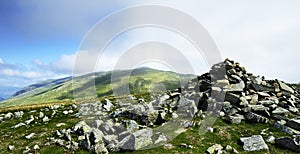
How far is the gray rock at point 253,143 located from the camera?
22508 mm

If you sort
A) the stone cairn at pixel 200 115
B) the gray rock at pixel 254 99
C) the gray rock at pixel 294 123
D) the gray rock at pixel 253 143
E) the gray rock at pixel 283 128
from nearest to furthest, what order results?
the gray rock at pixel 253 143
the stone cairn at pixel 200 115
the gray rock at pixel 283 128
the gray rock at pixel 294 123
the gray rock at pixel 254 99

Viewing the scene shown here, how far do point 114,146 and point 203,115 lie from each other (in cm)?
1476

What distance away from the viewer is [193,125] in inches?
1151

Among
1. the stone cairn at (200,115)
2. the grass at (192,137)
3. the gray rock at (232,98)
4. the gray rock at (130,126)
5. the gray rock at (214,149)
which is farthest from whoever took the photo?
the gray rock at (232,98)

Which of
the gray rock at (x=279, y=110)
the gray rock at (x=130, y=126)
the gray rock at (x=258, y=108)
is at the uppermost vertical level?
the gray rock at (x=258, y=108)

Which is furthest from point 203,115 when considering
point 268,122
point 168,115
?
point 268,122

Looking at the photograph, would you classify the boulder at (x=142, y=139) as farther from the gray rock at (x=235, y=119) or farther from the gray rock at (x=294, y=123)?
the gray rock at (x=294, y=123)

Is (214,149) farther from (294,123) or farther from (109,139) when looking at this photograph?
(294,123)

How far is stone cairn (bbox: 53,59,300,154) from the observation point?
941 inches

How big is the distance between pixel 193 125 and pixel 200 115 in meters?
3.96

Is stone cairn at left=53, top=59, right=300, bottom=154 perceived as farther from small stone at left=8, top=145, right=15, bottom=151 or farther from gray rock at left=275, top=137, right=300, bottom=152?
small stone at left=8, top=145, right=15, bottom=151

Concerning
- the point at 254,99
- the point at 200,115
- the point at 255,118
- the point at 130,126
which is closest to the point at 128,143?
the point at 130,126

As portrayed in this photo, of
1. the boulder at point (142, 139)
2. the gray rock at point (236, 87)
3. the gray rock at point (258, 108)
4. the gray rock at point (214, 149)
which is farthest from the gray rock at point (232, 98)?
the boulder at point (142, 139)

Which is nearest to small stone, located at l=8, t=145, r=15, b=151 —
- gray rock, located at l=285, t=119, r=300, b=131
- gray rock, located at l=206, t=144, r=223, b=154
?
gray rock, located at l=206, t=144, r=223, b=154
